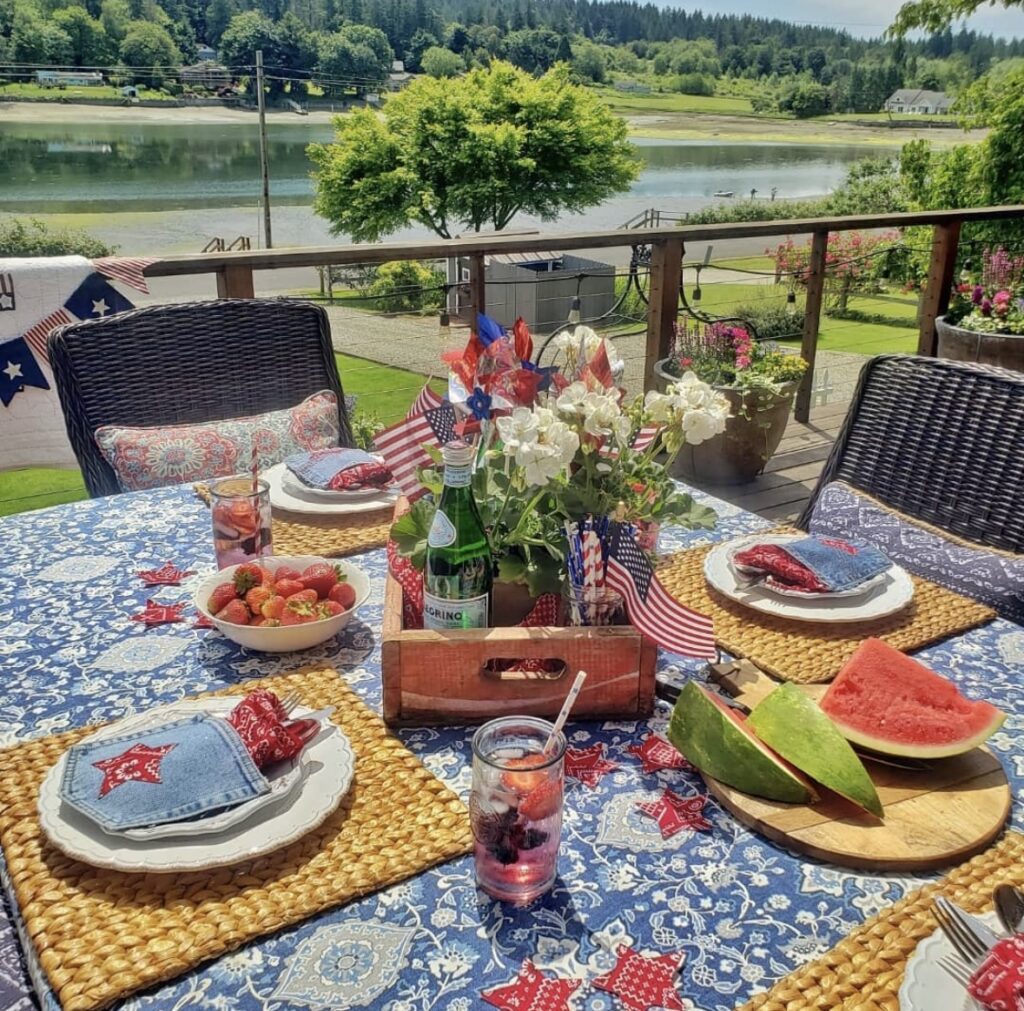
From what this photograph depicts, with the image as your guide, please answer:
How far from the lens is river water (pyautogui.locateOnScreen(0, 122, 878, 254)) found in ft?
155

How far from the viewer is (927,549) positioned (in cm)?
180

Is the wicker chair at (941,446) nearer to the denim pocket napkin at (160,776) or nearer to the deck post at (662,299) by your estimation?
the denim pocket napkin at (160,776)

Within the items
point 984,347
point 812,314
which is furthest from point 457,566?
point 984,347

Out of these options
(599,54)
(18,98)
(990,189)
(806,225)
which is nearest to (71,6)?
(18,98)

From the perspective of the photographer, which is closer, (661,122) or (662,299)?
(662,299)

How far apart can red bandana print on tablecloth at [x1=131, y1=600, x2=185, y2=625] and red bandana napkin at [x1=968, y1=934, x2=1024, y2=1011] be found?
3.50 ft

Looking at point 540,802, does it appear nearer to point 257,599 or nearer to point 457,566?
point 457,566

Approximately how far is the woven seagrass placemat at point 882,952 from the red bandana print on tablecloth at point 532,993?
14 centimetres

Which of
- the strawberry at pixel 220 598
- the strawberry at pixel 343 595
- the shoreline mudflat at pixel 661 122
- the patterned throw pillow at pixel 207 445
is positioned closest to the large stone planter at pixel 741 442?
the patterned throw pillow at pixel 207 445

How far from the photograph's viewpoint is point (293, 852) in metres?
0.86

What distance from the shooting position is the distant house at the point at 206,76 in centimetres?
6275

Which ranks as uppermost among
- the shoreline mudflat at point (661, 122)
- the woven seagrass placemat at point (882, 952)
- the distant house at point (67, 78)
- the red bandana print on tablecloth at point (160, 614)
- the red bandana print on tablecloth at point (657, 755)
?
the distant house at point (67, 78)

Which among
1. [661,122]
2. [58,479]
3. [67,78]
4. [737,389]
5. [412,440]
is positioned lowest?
[58,479]

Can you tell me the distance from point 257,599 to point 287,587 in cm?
5
